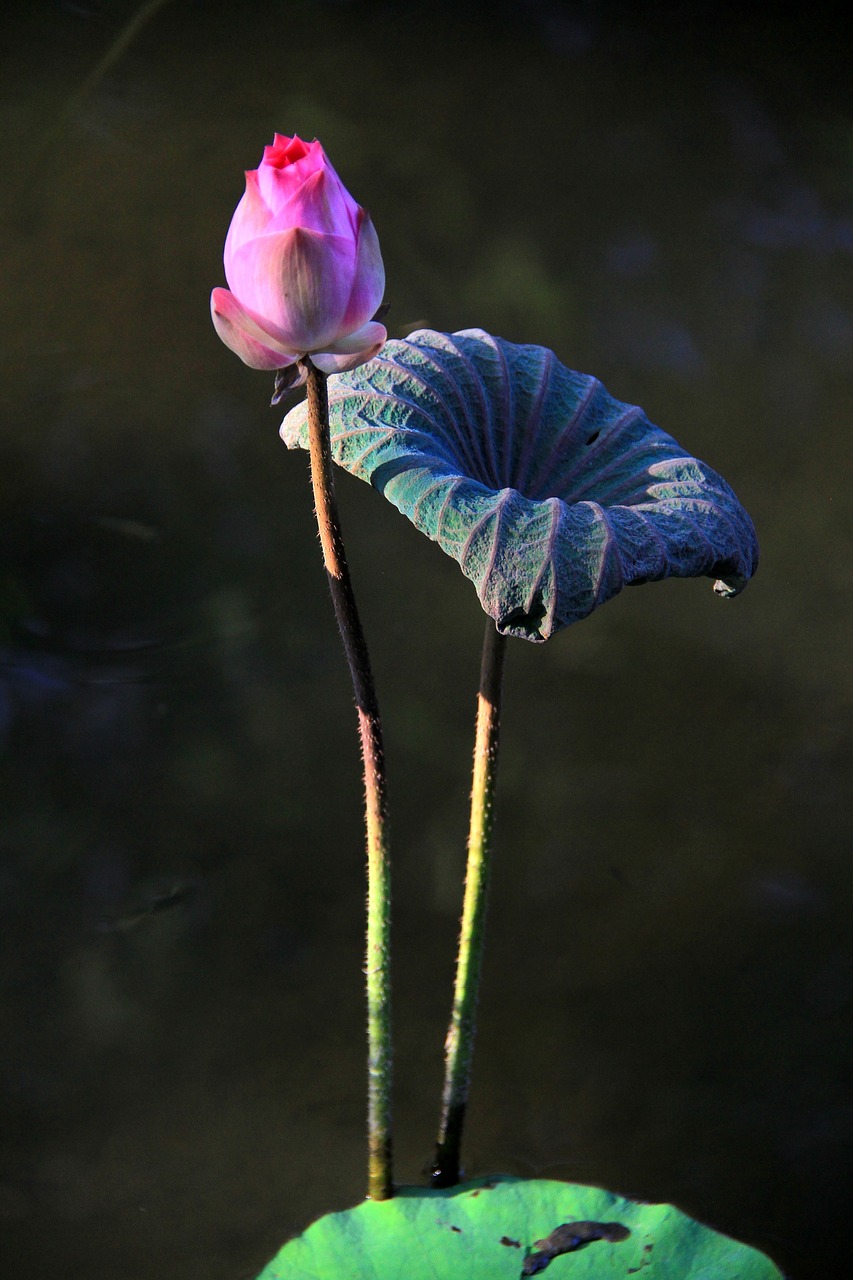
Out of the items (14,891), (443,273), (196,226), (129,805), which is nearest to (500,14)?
(443,273)

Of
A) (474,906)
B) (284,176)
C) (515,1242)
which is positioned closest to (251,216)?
(284,176)

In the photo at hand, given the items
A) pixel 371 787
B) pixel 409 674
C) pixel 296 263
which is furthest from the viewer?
pixel 409 674

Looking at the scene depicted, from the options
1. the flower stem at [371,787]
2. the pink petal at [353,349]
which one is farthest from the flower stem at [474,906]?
the pink petal at [353,349]

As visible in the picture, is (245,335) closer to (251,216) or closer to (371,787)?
(251,216)

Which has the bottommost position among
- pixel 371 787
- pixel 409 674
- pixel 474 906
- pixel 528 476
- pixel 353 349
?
pixel 409 674

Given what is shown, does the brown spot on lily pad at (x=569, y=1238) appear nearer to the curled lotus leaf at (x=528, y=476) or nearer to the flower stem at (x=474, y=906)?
the flower stem at (x=474, y=906)

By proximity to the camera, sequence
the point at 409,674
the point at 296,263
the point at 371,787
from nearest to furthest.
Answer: the point at 296,263, the point at 371,787, the point at 409,674

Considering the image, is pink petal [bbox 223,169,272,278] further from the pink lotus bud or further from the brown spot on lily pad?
the brown spot on lily pad
